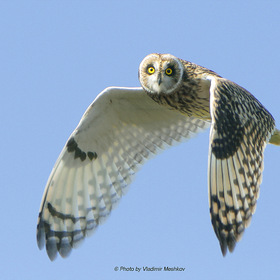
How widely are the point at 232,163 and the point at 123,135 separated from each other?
8.40ft

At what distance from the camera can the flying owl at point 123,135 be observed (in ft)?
28.2

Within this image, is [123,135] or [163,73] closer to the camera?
[163,73]

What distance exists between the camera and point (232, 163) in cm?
727

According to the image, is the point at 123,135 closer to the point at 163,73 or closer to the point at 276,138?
the point at 163,73

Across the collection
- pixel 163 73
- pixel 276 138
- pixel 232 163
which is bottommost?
pixel 232 163

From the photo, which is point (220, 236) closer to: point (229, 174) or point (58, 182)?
point (229, 174)

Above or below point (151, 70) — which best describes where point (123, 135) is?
below

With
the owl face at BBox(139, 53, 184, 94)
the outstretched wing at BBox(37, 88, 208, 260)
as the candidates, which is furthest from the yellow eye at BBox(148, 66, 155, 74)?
the outstretched wing at BBox(37, 88, 208, 260)

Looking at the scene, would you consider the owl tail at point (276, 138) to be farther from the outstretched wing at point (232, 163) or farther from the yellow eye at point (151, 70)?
the yellow eye at point (151, 70)

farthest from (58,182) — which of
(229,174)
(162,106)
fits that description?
(229,174)

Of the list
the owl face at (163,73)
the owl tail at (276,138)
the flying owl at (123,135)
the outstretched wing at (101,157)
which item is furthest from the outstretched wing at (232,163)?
the outstretched wing at (101,157)

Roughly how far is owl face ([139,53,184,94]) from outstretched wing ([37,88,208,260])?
514mm

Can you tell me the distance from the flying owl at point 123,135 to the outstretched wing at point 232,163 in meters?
0.08

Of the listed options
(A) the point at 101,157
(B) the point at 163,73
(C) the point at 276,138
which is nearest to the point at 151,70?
(B) the point at 163,73
